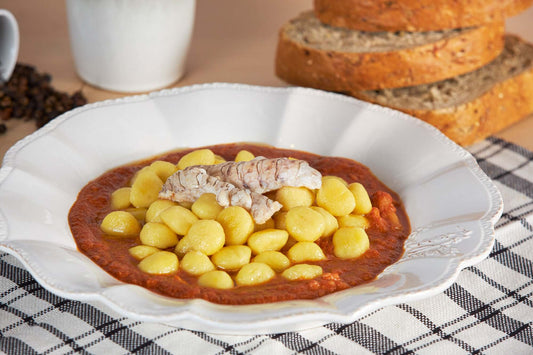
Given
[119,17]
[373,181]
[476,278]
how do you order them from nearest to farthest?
1. [476,278]
2. [373,181]
3. [119,17]

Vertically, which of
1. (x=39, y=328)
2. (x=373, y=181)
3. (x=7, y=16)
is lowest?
(x=39, y=328)

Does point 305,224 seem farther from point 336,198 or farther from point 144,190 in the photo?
point 144,190

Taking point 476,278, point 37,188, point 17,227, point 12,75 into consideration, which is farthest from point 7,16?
point 476,278

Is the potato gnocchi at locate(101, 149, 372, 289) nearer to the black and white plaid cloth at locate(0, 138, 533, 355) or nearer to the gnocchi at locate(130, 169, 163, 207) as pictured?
the gnocchi at locate(130, 169, 163, 207)

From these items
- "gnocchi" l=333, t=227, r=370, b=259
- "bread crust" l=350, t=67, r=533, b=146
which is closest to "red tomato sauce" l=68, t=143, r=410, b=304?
"gnocchi" l=333, t=227, r=370, b=259

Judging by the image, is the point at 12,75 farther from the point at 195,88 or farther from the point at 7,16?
the point at 195,88

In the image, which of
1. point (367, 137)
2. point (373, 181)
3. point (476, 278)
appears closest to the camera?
point (476, 278)
